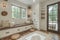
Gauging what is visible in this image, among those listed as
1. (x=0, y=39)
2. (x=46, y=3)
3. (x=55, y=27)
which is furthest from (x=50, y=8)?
(x=0, y=39)

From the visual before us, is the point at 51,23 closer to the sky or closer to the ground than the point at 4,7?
closer to the ground

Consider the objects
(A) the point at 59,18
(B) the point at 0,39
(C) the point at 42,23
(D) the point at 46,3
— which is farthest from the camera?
(C) the point at 42,23

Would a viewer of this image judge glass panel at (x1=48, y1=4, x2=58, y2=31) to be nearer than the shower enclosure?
No

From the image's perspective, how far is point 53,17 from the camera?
527 cm

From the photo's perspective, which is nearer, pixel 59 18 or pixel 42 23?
pixel 59 18

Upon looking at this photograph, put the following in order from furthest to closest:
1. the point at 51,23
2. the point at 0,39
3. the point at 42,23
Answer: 1. the point at 42,23
2. the point at 51,23
3. the point at 0,39

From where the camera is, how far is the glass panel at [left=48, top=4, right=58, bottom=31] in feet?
16.7

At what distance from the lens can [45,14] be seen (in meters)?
5.96

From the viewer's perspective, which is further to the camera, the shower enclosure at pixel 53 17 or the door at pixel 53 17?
the door at pixel 53 17

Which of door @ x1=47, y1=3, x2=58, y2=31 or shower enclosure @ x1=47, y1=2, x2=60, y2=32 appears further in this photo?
door @ x1=47, y1=3, x2=58, y2=31

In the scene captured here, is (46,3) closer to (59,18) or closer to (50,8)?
(50,8)

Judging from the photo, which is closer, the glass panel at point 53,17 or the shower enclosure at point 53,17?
the shower enclosure at point 53,17

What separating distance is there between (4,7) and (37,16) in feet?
10.1

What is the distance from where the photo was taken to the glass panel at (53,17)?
16.7 feet
